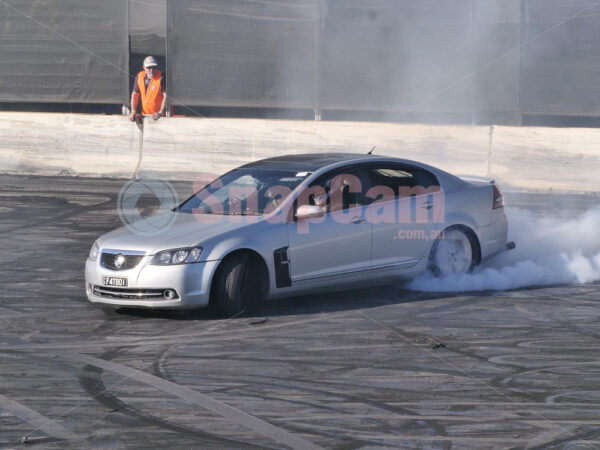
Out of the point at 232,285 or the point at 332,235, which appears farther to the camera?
the point at 332,235

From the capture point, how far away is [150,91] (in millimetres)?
19219

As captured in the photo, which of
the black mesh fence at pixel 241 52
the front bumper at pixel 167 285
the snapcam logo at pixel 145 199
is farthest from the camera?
the black mesh fence at pixel 241 52

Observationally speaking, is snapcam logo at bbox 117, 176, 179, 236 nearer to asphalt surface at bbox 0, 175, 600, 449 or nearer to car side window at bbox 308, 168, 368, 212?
car side window at bbox 308, 168, 368, 212

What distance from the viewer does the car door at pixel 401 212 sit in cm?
964

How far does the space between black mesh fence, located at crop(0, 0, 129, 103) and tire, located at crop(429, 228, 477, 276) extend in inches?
470

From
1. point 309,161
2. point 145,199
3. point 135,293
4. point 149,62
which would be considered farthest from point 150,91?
point 135,293

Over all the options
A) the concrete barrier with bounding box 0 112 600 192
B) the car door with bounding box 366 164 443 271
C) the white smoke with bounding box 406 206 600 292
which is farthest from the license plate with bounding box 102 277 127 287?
the concrete barrier with bounding box 0 112 600 192

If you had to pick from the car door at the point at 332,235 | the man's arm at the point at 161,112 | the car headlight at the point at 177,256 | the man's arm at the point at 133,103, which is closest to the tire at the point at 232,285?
the car headlight at the point at 177,256

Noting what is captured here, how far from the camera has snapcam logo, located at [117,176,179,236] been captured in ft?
50.2

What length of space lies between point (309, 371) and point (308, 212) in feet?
7.90

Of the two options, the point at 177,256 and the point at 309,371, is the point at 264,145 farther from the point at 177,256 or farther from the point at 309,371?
the point at 309,371

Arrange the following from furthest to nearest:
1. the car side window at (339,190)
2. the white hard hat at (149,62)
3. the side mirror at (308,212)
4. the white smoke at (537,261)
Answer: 1. the white hard hat at (149,62)
2. the white smoke at (537,261)
3. the car side window at (339,190)
4. the side mirror at (308,212)

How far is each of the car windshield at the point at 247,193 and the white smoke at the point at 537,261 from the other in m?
1.74

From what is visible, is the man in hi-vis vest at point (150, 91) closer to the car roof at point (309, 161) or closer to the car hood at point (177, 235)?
the car roof at point (309, 161)
